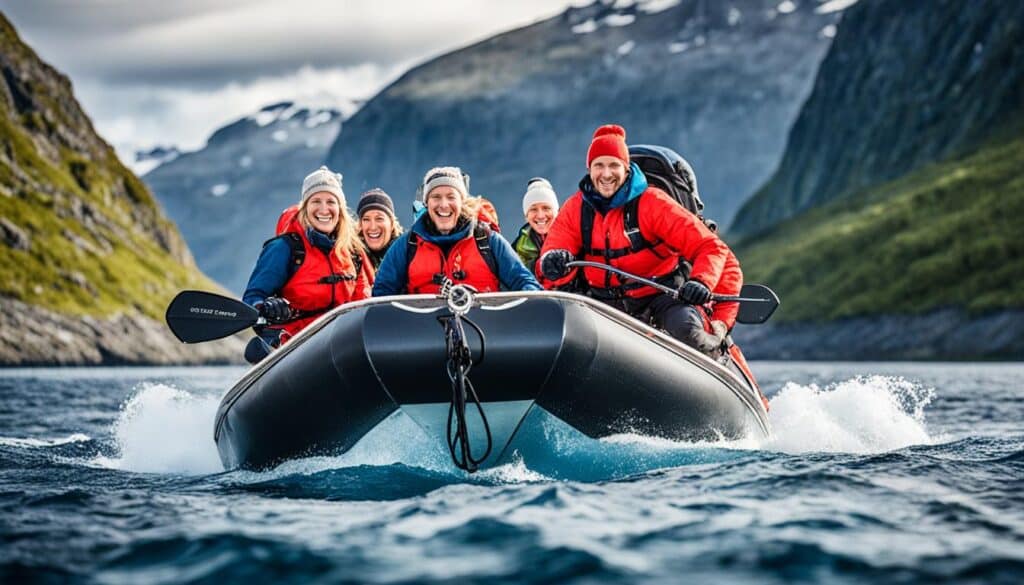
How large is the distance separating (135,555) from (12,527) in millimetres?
1505

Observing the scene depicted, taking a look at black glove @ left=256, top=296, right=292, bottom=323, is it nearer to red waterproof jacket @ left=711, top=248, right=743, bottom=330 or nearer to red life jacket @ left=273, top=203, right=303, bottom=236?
red life jacket @ left=273, top=203, right=303, bottom=236

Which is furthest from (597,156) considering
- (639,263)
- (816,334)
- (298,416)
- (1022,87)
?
(1022,87)

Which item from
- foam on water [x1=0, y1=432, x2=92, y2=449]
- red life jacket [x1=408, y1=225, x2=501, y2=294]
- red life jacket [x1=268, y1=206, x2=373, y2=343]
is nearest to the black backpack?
red life jacket [x1=408, y1=225, x2=501, y2=294]

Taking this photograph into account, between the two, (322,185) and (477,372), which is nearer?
(477,372)

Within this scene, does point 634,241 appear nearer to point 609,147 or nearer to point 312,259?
point 609,147

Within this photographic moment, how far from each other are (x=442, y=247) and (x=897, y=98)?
130 metres

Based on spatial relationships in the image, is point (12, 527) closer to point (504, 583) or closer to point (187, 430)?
point (504, 583)

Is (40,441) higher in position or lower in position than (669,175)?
lower

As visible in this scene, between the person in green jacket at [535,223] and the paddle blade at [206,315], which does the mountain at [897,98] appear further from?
the paddle blade at [206,315]

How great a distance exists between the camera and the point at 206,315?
11234 mm

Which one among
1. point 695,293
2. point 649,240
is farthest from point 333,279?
point 695,293

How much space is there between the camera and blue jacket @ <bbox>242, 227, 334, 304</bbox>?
1257 cm

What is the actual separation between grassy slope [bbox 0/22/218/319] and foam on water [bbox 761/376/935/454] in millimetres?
92830

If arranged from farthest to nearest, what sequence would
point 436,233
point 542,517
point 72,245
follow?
point 72,245 → point 436,233 → point 542,517
